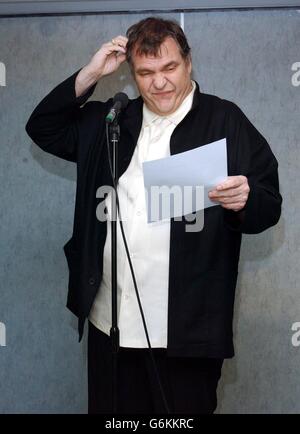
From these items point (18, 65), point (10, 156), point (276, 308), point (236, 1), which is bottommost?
point (276, 308)

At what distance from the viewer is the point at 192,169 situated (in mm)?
1416

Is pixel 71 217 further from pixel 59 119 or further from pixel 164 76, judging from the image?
pixel 164 76

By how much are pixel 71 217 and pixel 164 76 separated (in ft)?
2.94

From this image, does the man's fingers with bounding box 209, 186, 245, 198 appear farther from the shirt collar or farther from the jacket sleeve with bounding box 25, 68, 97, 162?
the jacket sleeve with bounding box 25, 68, 97, 162

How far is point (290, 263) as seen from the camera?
2244 millimetres

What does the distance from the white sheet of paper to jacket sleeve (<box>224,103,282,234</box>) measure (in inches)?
4.3

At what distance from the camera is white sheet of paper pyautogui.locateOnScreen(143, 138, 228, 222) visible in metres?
1.40

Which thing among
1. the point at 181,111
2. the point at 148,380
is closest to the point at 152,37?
the point at 181,111

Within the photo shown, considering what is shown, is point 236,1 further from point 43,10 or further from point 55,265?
point 55,265

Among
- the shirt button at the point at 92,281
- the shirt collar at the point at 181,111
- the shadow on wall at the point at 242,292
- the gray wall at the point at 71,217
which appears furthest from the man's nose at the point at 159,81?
the shadow on wall at the point at 242,292

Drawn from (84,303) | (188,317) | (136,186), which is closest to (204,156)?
(136,186)

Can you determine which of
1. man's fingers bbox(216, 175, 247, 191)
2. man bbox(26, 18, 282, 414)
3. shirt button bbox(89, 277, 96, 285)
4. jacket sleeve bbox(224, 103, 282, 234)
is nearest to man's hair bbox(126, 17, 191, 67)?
man bbox(26, 18, 282, 414)

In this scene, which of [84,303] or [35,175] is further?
[35,175]

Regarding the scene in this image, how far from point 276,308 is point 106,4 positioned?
4.18ft
